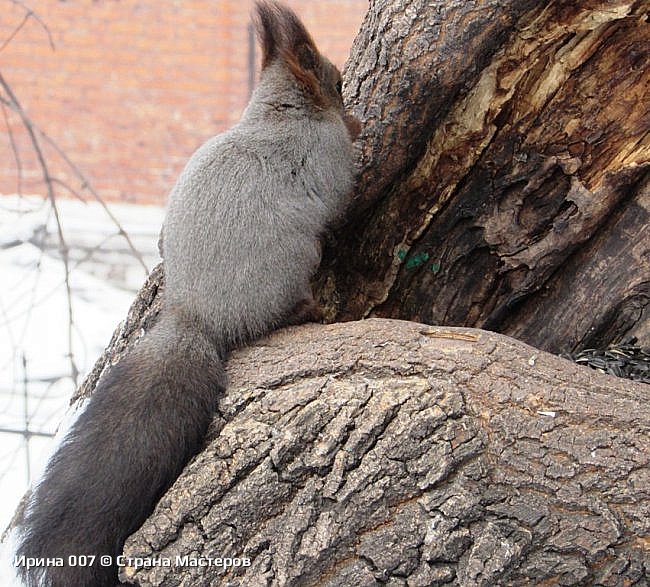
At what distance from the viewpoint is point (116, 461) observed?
133cm

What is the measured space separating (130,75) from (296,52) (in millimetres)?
3295

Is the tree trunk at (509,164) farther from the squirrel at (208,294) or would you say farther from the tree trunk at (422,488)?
the tree trunk at (422,488)

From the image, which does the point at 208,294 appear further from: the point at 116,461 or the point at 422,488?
the point at 422,488

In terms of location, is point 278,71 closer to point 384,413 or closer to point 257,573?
point 384,413

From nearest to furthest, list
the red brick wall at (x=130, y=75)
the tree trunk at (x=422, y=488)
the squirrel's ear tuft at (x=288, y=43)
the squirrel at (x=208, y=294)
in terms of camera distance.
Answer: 1. the tree trunk at (x=422, y=488)
2. the squirrel at (x=208, y=294)
3. the squirrel's ear tuft at (x=288, y=43)
4. the red brick wall at (x=130, y=75)

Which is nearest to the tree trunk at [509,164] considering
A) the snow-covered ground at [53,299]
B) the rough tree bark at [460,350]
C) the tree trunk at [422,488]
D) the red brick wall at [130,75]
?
the rough tree bark at [460,350]

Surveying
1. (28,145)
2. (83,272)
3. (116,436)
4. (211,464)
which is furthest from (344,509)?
(28,145)

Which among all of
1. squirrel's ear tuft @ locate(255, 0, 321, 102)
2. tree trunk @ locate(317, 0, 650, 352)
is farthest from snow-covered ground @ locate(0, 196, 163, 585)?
tree trunk @ locate(317, 0, 650, 352)

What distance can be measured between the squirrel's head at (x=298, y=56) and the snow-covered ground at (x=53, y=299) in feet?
4.18

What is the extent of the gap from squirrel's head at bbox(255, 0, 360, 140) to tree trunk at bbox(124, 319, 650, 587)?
76 cm

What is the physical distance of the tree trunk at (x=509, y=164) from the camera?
166cm

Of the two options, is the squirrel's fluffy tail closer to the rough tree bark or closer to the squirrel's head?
the rough tree bark

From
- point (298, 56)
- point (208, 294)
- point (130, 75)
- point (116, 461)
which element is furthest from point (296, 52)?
point (130, 75)

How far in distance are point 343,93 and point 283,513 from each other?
1.04m
